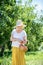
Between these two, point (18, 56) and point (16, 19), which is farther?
point (16, 19)

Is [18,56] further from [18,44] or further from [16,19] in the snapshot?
[16,19]

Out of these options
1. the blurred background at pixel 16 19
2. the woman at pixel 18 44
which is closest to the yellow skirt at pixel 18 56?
the woman at pixel 18 44

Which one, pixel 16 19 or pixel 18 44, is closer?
pixel 18 44

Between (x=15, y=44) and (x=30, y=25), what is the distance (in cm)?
1762

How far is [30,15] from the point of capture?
2203 cm

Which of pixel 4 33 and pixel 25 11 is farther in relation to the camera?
pixel 25 11

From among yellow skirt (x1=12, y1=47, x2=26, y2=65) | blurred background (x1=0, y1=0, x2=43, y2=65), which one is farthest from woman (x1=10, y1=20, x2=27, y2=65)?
blurred background (x1=0, y1=0, x2=43, y2=65)

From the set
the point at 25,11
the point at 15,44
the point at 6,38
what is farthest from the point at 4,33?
the point at 15,44

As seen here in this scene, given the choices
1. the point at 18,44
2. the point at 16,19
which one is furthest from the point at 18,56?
the point at 16,19

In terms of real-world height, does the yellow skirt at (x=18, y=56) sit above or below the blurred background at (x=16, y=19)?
above

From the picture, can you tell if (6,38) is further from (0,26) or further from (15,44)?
(15,44)

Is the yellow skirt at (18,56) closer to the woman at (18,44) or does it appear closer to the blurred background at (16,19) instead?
the woman at (18,44)

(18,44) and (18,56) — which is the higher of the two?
(18,44)

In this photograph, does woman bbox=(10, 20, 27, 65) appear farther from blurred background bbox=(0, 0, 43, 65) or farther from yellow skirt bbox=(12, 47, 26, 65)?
blurred background bbox=(0, 0, 43, 65)
